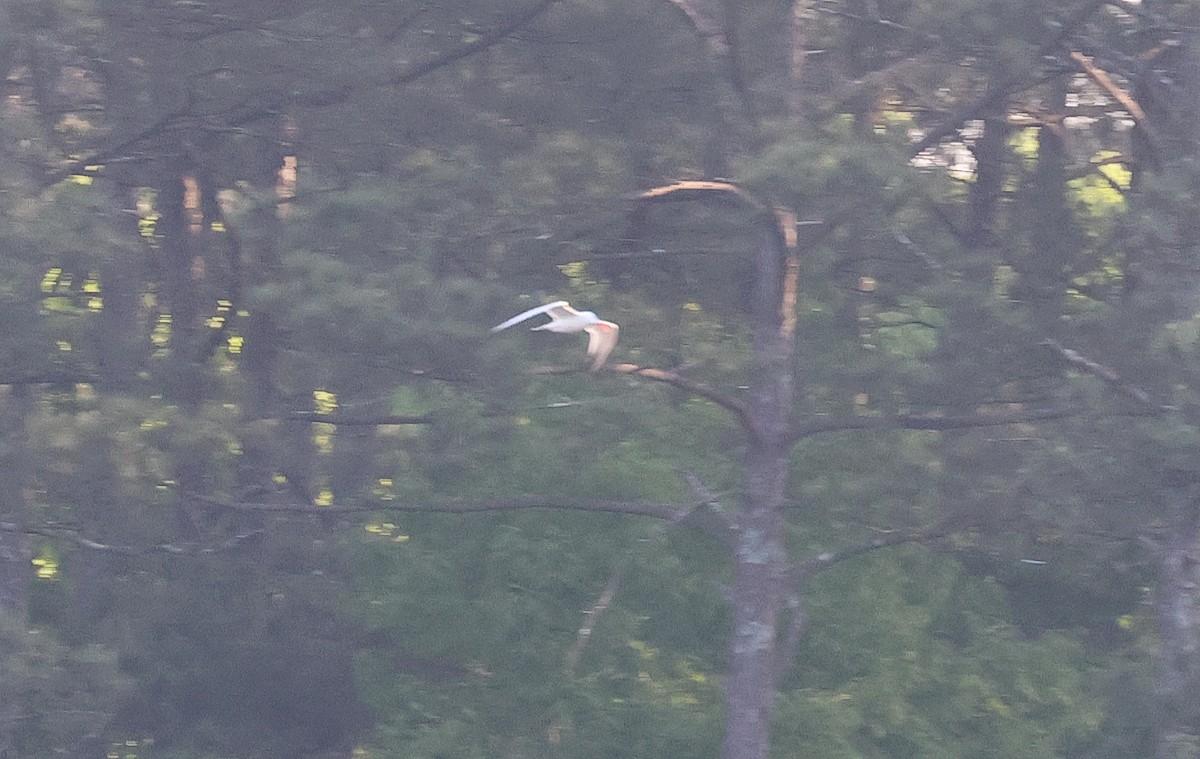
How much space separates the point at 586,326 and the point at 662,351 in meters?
2.30

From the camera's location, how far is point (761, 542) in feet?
38.8

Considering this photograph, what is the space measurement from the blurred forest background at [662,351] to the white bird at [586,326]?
0.31 metres

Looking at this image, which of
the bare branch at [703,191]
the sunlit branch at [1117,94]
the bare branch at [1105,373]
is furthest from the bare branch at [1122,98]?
the bare branch at [703,191]

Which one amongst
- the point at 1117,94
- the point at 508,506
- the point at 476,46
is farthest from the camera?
the point at 476,46

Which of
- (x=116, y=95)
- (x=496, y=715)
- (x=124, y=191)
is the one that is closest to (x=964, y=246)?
(x=496, y=715)

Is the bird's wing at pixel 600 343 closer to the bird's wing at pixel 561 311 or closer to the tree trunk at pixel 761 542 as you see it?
the bird's wing at pixel 561 311

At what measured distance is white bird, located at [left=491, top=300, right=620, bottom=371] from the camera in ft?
31.1

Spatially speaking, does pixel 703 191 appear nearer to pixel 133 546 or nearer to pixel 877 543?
pixel 877 543

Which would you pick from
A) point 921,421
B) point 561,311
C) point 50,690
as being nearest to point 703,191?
point 561,311

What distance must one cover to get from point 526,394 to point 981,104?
3.40m

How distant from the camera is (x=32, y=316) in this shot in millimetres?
11609

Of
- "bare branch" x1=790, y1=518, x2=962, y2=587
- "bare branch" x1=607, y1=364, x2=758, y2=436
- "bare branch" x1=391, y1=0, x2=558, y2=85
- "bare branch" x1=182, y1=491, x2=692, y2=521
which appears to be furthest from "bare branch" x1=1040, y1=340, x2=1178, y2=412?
"bare branch" x1=391, y1=0, x2=558, y2=85

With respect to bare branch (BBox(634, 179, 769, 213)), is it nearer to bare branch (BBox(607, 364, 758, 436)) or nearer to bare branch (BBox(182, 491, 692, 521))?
bare branch (BBox(607, 364, 758, 436))

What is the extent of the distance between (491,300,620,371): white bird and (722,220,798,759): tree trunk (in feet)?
5.34
